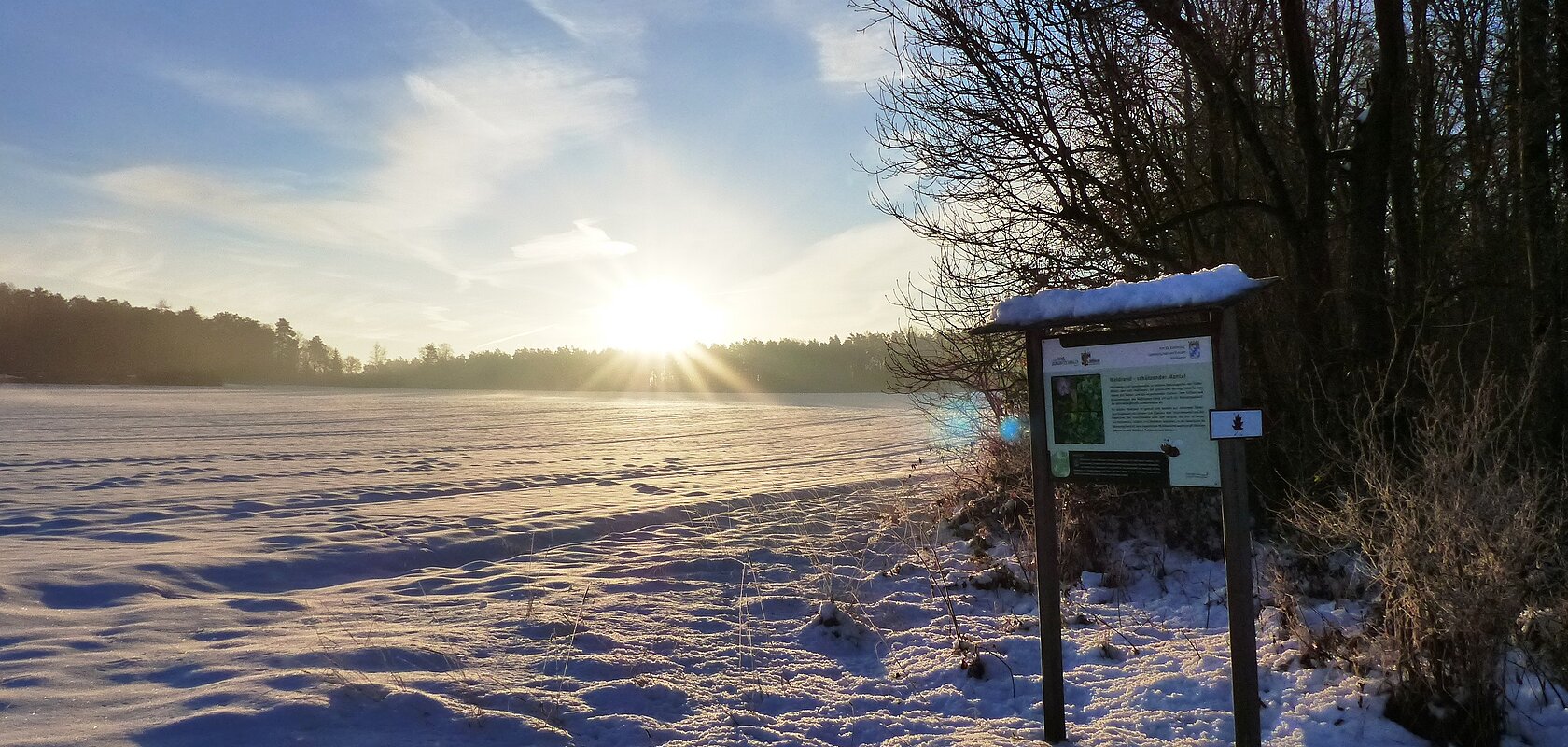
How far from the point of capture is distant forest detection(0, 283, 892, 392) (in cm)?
6644

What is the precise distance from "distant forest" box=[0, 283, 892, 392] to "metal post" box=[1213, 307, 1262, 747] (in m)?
55.4

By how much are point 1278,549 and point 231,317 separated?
10278 cm

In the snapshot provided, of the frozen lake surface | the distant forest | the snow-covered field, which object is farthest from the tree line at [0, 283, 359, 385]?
the snow-covered field

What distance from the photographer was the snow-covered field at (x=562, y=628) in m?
3.93

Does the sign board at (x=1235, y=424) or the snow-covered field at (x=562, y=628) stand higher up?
the sign board at (x=1235, y=424)

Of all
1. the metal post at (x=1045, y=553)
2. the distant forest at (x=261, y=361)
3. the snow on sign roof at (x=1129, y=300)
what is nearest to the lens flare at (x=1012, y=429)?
the metal post at (x=1045, y=553)

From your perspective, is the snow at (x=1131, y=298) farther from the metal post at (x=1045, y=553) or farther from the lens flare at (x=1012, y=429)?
the lens flare at (x=1012, y=429)

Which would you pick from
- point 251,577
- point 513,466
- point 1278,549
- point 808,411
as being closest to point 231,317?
point 808,411

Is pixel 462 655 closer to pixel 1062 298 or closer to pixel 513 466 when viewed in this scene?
pixel 1062 298

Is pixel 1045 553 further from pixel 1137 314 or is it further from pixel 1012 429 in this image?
pixel 1012 429

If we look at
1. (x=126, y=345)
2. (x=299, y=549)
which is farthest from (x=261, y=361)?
(x=299, y=549)

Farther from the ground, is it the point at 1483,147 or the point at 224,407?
the point at 1483,147

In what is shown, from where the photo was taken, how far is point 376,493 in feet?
37.3

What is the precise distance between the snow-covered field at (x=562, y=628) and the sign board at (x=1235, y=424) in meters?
1.58
